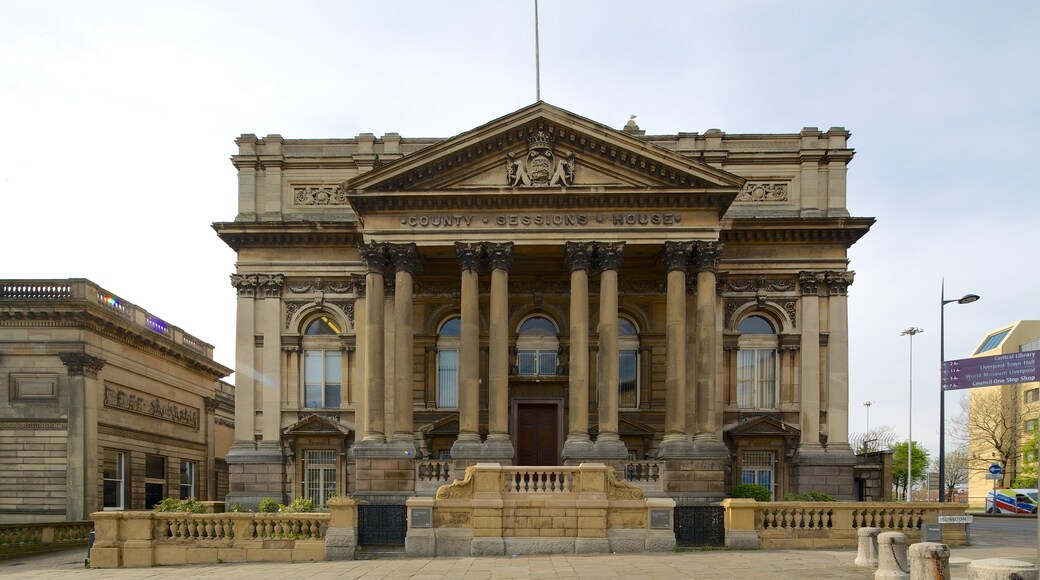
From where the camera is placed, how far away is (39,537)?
1205 inches

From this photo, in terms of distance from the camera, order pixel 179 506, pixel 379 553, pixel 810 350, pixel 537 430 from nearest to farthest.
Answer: pixel 379 553, pixel 179 506, pixel 810 350, pixel 537 430

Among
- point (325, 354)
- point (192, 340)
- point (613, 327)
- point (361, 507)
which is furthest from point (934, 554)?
point (192, 340)

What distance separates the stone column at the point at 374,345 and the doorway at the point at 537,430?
19.3 feet

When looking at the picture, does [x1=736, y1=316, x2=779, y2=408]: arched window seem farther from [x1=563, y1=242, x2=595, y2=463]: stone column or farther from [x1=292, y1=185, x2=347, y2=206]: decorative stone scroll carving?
[x1=292, y1=185, x2=347, y2=206]: decorative stone scroll carving

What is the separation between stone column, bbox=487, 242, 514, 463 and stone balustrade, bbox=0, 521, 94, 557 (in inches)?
610

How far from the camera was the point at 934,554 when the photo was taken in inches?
542

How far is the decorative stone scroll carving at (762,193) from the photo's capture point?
3575 cm

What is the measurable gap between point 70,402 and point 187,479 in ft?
49.6

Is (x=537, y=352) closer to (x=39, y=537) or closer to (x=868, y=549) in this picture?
(x=868, y=549)

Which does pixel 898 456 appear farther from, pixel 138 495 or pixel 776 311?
pixel 138 495

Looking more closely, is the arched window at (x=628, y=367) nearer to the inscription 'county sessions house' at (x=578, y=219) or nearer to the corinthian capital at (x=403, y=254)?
the inscription 'county sessions house' at (x=578, y=219)

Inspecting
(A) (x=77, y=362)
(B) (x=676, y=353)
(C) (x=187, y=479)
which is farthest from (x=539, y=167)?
(C) (x=187, y=479)

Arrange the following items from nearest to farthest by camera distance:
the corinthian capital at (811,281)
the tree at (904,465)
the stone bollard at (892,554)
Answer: the stone bollard at (892,554), the corinthian capital at (811,281), the tree at (904,465)

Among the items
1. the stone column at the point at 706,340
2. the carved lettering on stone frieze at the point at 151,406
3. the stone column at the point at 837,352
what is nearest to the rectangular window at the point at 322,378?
the carved lettering on stone frieze at the point at 151,406
